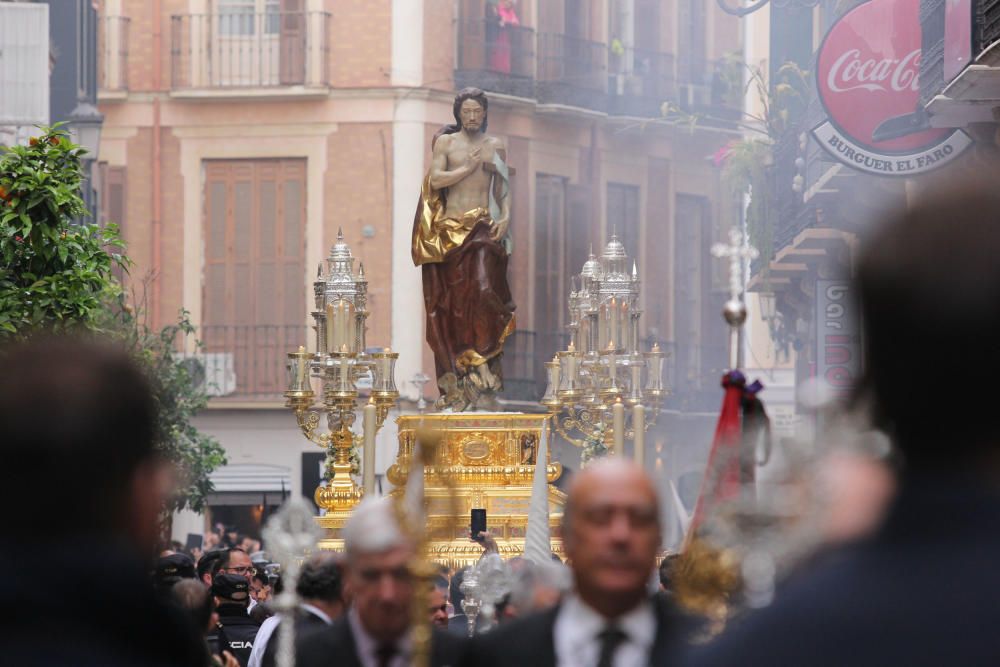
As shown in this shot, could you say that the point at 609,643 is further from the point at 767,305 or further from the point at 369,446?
the point at 767,305

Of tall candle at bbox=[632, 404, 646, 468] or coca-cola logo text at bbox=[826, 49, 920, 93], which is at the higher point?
coca-cola logo text at bbox=[826, 49, 920, 93]

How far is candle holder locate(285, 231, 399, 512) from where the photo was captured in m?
14.1

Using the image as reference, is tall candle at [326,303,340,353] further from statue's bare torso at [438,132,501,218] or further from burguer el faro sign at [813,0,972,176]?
burguer el faro sign at [813,0,972,176]

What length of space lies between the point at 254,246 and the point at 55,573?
31.0 m

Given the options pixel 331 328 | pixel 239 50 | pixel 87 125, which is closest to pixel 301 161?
pixel 239 50

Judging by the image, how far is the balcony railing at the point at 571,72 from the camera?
3522 cm

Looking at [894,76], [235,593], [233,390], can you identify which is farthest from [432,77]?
[235,593]

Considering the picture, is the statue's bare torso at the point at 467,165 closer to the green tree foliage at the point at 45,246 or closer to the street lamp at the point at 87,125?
the green tree foliage at the point at 45,246

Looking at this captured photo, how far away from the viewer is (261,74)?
3362 cm

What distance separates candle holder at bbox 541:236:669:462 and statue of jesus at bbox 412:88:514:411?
754 millimetres

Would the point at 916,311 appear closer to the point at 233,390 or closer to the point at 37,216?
the point at 37,216

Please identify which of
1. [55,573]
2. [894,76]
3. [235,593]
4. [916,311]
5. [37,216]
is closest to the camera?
Answer: [916,311]

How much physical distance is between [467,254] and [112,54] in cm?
2044

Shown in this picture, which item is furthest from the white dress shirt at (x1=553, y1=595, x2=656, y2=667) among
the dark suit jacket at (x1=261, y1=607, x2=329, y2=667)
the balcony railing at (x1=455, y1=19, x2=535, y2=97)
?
the balcony railing at (x1=455, y1=19, x2=535, y2=97)
